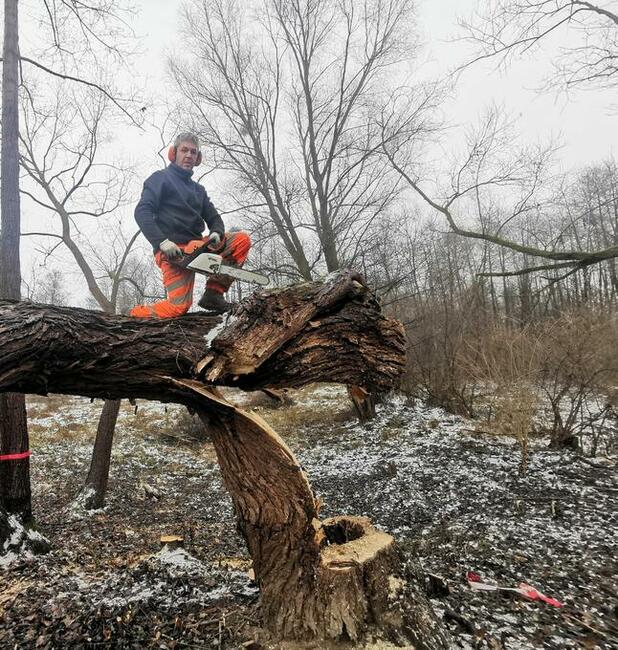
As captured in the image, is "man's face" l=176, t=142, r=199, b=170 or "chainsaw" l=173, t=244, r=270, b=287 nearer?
"chainsaw" l=173, t=244, r=270, b=287

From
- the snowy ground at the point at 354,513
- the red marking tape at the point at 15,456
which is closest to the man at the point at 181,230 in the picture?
the snowy ground at the point at 354,513

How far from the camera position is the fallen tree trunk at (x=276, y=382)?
191 centimetres

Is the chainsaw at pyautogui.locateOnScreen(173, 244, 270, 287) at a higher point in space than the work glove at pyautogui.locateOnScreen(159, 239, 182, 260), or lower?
lower

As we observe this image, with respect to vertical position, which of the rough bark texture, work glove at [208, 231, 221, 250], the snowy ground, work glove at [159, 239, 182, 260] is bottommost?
the snowy ground

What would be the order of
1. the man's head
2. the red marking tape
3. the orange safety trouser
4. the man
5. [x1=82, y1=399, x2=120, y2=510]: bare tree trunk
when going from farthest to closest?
[x1=82, y1=399, x2=120, y2=510]: bare tree trunk, the red marking tape, the man's head, the man, the orange safety trouser

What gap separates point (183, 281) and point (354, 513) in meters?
3.76

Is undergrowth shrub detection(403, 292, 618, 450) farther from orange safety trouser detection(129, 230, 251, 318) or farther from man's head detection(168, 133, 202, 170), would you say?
man's head detection(168, 133, 202, 170)

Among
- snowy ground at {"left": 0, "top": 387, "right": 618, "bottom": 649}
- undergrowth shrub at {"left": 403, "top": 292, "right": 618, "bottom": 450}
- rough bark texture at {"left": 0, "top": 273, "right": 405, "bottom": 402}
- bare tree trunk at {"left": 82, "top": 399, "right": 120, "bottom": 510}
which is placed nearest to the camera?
rough bark texture at {"left": 0, "top": 273, "right": 405, "bottom": 402}

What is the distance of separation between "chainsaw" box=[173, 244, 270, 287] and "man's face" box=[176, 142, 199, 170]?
1.02m

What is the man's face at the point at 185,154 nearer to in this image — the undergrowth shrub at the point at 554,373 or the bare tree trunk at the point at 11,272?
the bare tree trunk at the point at 11,272

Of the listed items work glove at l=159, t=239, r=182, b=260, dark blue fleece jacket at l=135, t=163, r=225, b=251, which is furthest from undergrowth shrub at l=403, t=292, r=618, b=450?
work glove at l=159, t=239, r=182, b=260

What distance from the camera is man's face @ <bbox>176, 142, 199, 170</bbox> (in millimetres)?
3281

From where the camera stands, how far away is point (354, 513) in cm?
504

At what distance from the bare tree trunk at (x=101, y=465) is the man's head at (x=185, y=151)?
11.5 ft
